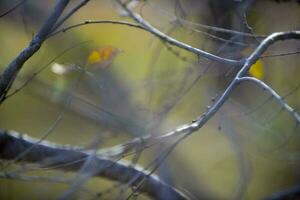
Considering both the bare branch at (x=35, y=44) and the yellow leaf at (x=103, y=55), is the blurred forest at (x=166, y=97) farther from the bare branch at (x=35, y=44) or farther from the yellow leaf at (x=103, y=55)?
the bare branch at (x=35, y=44)

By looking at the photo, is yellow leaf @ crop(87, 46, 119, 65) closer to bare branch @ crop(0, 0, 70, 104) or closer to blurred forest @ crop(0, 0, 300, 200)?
blurred forest @ crop(0, 0, 300, 200)

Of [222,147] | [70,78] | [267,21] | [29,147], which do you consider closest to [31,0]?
[70,78]

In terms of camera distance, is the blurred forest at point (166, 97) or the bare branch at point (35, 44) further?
the blurred forest at point (166, 97)

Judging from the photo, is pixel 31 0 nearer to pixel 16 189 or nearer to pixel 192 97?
pixel 16 189

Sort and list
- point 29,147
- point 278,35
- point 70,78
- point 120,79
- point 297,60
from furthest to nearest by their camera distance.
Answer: point 120,79, point 70,78, point 297,60, point 29,147, point 278,35

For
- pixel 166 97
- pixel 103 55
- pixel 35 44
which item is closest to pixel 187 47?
pixel 35 44

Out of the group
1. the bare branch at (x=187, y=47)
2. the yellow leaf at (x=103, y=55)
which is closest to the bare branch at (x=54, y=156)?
the yellow leaf at (x=103, y=55)

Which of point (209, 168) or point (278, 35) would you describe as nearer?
point (278, 35)

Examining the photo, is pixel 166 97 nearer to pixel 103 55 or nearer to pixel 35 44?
pixel 103 55

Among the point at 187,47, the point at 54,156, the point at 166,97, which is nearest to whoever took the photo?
the point at 187,47
